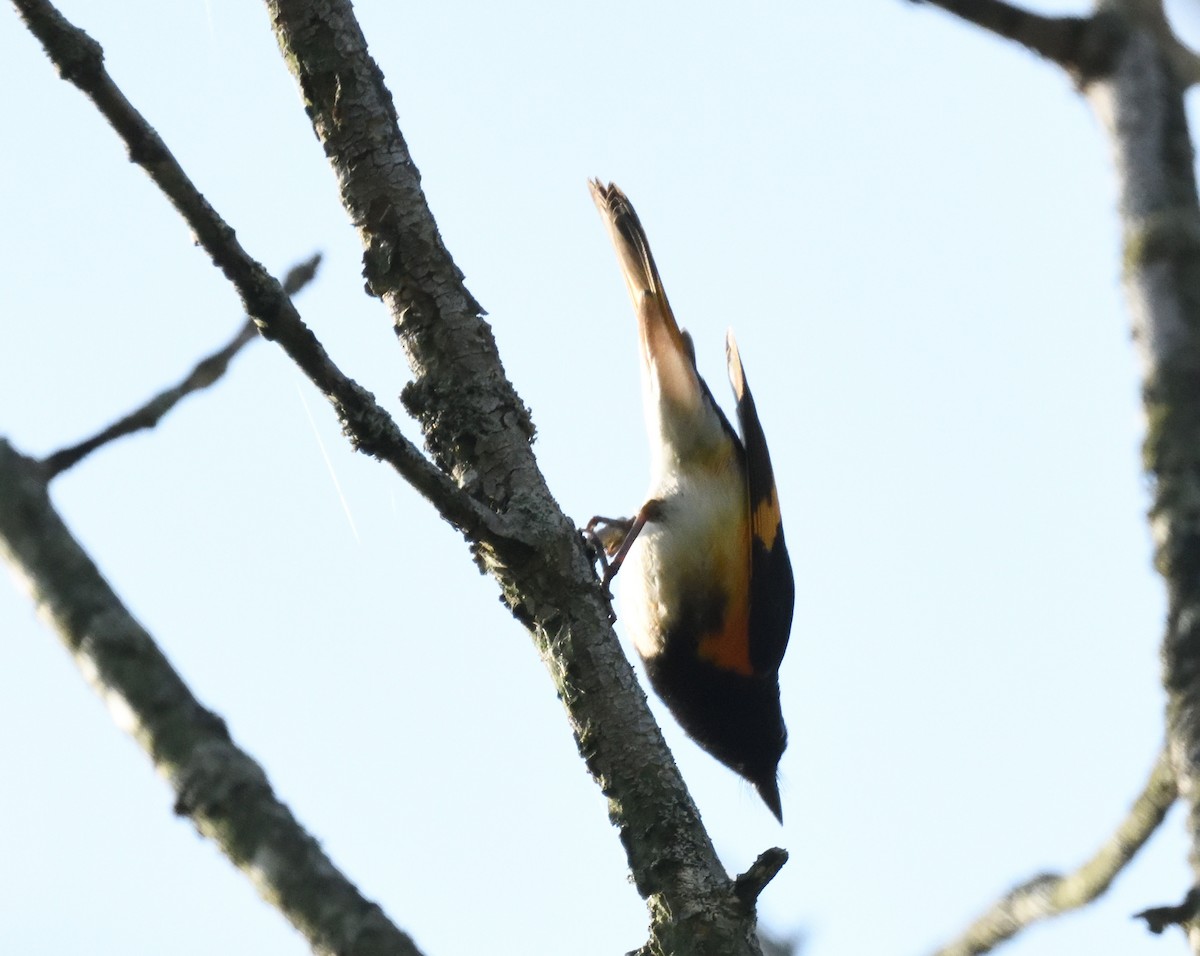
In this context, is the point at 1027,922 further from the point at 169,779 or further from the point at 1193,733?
the point at 169,779

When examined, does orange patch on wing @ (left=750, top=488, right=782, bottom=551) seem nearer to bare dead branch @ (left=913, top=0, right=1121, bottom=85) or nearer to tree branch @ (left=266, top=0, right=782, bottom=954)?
bare dead branch @ (left=913, top=0, right=1121, bottom=85)

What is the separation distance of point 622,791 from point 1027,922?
110 cm

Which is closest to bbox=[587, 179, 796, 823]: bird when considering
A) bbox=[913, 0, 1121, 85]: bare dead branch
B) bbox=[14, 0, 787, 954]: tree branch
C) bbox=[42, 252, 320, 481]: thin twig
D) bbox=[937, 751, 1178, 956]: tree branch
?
bbox=[937, 751, 1178, 956]: tree branch

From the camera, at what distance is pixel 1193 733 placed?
2.30 meters

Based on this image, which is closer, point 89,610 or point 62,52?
point 89,610

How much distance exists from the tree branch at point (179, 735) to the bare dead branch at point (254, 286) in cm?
86

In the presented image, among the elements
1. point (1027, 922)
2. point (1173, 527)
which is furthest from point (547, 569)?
point (1027, 922)

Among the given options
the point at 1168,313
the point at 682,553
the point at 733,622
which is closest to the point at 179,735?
the point at 1168,313

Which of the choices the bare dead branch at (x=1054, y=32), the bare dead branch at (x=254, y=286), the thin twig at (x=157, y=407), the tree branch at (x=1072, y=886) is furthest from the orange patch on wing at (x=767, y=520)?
the thin twig at (x=157, y=407)

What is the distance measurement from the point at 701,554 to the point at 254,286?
3258 mm

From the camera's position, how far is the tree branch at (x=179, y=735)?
52.4 inches

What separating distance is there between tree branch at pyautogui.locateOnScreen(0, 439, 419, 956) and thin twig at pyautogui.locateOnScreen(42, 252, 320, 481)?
76 mm

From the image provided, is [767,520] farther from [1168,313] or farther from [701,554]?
[1168,313]

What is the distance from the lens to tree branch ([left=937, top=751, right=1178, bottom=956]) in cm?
303
